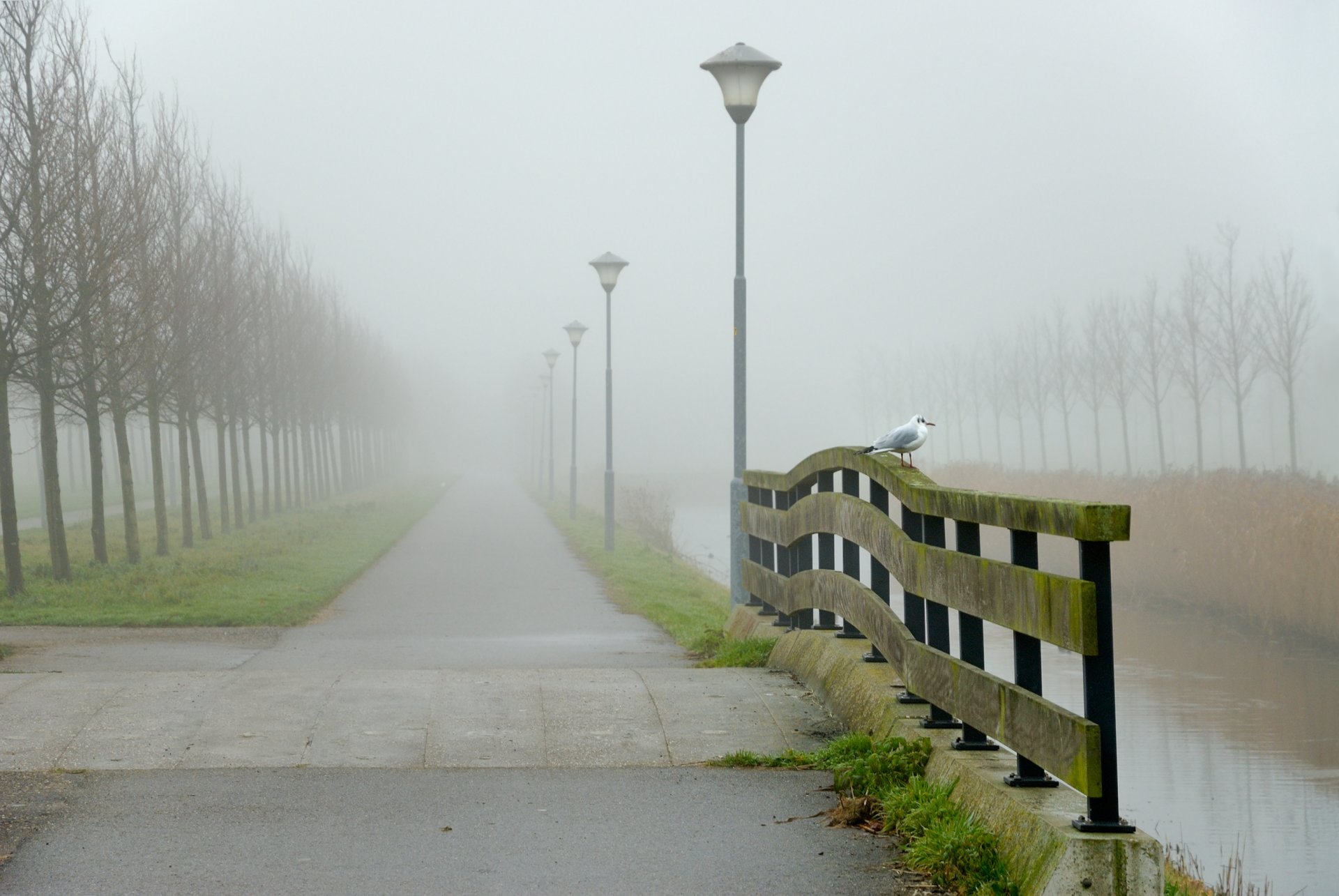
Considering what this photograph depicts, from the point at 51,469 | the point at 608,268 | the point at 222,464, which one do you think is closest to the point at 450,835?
the point at 51,469

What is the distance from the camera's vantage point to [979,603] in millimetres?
5359

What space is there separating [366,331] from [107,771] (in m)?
66.0

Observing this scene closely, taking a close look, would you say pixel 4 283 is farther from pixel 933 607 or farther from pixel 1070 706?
pixel 933 607

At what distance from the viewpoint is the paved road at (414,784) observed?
16.6 ft

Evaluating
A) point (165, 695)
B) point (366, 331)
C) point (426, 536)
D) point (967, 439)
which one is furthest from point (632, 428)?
point (165, 695)

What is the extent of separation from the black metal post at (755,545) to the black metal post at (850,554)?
2448 millimetres

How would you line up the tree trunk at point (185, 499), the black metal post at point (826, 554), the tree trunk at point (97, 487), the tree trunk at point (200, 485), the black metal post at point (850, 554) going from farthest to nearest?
the tree trunk at point (200, 485) → the tree trunk at point (185, 499) → the tree trunk at point (97, 487) → the black metal post at point (826, 554) → the black metal post at point (850, 554)

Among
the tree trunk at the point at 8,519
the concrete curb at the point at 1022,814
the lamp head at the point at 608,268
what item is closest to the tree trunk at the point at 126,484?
the tree trunk at the point at 8,519

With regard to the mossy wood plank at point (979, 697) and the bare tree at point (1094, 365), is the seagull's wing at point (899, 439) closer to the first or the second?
the mossy wood plank at point (979, 697)

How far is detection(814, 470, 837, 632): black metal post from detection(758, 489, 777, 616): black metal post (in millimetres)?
1104

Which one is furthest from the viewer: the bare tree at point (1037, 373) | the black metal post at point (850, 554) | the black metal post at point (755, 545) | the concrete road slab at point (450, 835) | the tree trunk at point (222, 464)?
the bare tree at point (1037, 373)

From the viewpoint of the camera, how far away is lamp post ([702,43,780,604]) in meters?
12.8

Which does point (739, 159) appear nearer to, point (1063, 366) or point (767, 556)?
point (767, 556)

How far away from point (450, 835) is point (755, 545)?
5.84 metres
